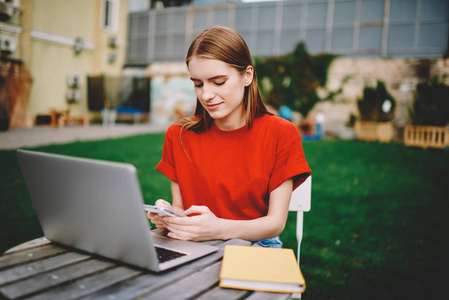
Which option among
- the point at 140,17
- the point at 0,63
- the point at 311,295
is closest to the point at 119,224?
the point at 311,295

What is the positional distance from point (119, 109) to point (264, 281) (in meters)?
16.5

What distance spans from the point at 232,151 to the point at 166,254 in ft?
2.15

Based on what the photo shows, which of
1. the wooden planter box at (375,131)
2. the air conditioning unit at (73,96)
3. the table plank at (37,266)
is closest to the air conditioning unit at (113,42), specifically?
the air conditioning unit at (73,96)

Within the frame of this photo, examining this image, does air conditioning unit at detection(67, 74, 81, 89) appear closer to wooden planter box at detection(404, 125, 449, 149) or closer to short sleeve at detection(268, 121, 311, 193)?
wooden planter box at detection(404, 125, 449, 149)

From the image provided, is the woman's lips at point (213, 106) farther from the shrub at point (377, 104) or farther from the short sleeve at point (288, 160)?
the shrub at point (377, 104)

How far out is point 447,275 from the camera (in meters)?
2.75

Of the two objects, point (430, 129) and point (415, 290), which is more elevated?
point (430, 129)

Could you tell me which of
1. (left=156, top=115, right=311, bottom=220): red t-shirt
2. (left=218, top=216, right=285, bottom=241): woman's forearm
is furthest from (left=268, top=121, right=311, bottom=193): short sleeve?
(left=218, top=216, right=285, bottom=241): woman's forearm

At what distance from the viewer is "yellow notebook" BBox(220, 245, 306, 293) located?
2.78 ft

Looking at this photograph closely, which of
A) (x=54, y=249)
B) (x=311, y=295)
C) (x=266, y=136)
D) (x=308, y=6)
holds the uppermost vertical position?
(x=308, y=6)

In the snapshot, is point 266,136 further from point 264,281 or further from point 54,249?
point 54,249

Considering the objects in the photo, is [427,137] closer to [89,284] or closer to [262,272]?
[262,272]

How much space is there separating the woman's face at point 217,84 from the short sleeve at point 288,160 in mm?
265

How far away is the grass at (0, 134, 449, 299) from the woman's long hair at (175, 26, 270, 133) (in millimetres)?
387
